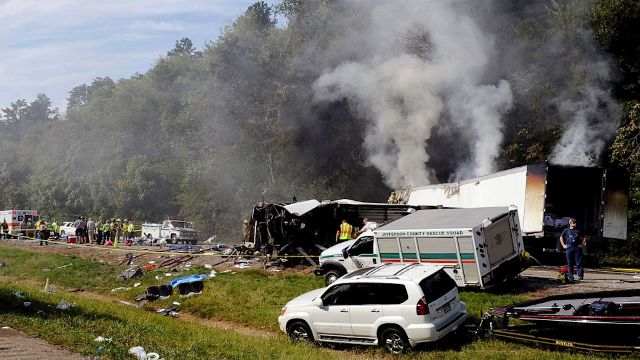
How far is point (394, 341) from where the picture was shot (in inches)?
428

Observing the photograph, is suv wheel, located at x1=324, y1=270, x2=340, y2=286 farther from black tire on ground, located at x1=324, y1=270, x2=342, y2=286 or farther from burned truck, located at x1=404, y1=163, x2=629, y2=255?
burned truck, located at x1=404, y1=163, x2=629, y2=255

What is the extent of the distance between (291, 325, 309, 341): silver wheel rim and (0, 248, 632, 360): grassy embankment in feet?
1.03

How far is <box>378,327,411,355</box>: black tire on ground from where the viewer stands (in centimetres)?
1073

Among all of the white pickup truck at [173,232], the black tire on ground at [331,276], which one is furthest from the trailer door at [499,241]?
the white pickup truck at [173,232]

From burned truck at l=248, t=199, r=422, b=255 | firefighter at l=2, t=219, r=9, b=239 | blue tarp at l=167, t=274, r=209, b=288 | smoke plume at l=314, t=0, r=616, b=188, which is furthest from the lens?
firefighter at l=2, t=219, r=9, b=239

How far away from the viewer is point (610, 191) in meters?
20.2

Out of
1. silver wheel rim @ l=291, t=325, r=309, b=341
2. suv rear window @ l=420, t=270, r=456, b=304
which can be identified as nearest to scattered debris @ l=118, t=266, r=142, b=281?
silver wheel rim @ l=291, t=325, r=309, b=341

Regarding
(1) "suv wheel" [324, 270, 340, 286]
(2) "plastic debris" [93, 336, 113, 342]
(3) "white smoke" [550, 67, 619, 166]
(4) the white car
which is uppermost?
A: (3) "white smoke" [550, 67, 619, 166]

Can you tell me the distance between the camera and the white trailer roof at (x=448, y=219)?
47.6ft

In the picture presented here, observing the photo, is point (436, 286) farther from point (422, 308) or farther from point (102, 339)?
point (102, 339)

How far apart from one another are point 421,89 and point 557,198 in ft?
44.5

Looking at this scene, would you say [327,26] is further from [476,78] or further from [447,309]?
[447,309]

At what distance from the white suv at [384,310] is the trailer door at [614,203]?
37.2 ft

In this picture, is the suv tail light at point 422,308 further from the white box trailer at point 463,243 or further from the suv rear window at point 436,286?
the white box trailer at point 463,243
